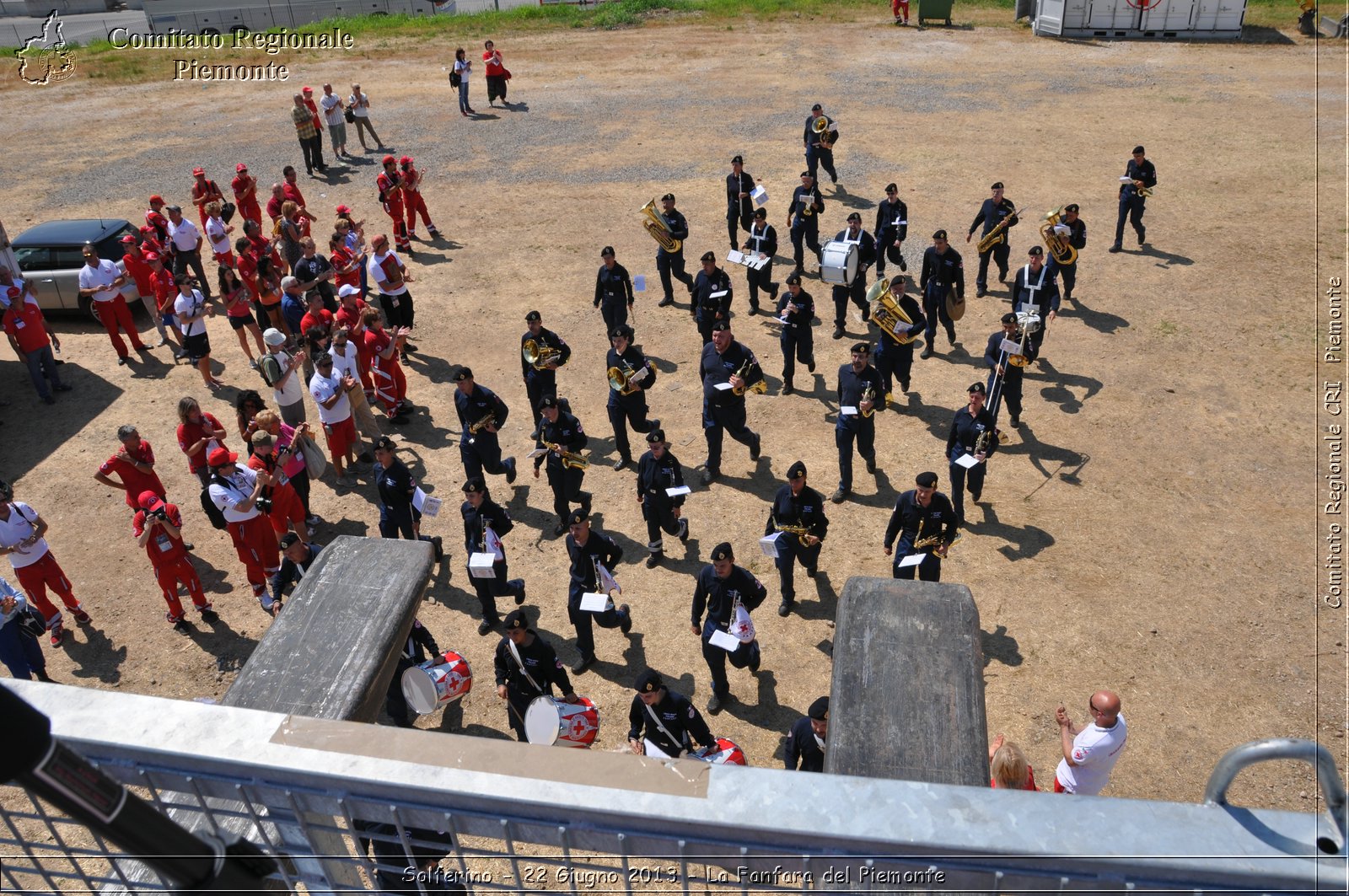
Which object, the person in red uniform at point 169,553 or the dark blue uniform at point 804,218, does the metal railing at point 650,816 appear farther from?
the dark blue uniform at point 804,218

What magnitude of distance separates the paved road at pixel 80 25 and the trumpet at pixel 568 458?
4075 cm

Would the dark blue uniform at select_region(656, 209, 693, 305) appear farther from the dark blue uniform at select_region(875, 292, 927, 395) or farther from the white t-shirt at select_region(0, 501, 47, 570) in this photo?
the white t-shirt at select_region(0, 501, 47, 570)

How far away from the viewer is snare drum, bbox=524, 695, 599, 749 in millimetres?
7348

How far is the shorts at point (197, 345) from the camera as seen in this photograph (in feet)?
46.5

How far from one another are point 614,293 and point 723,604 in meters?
7.12

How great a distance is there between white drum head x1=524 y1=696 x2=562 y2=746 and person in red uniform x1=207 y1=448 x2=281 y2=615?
3.72m

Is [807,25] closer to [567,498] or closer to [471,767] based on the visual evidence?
[567,498]

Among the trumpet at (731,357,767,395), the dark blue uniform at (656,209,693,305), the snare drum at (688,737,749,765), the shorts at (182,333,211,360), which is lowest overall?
the snare drum at (688,737,749,765)

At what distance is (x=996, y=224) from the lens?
15.8 m

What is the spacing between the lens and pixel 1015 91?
25734mm

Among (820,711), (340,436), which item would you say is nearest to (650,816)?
(820,711)

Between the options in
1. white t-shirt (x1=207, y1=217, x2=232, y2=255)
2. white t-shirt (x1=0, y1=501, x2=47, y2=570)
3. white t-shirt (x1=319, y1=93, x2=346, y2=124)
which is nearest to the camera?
white t-shirt (x1=0, y1=501, x2=47, y2=570)

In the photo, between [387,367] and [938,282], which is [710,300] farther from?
[387,367]

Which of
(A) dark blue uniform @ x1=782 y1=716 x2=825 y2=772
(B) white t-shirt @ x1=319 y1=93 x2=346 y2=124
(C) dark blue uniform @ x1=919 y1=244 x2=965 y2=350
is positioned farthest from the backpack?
(B) white t-shirt @ x1=319 y1=93 x2=346 y2=124
